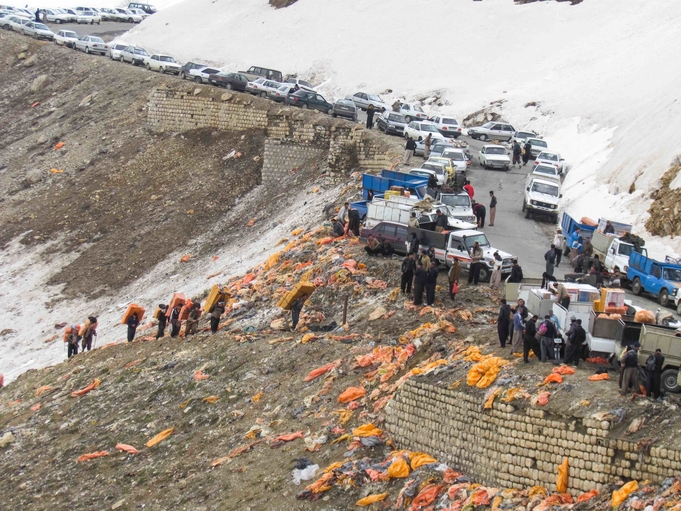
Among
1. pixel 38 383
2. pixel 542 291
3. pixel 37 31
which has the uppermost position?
pixel 37 31

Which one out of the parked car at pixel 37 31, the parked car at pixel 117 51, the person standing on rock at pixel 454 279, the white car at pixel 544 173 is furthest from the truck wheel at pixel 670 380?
the parked car at pixel 37 31

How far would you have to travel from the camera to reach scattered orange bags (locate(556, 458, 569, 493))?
12750 millimetres

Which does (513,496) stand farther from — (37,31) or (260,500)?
(37,31)

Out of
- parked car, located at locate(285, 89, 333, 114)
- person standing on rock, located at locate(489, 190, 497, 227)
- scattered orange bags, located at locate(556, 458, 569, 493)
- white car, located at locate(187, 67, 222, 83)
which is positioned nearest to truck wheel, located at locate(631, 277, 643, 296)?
person standing on rock, located at locate(489, 190, 497, 227)

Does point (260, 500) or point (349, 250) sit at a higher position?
point (349, 250)

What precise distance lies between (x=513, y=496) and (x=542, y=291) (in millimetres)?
5470

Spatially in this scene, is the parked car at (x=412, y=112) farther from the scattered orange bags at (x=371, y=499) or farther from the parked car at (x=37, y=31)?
the scattered orange bags at (x=371, y=499)

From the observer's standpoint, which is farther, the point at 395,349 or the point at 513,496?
the point at 395,349

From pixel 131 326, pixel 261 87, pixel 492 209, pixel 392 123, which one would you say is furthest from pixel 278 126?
pixel 131 326

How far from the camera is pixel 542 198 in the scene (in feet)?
98.8

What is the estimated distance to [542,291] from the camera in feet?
57.5

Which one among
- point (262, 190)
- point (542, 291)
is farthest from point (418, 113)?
point (542, 291)

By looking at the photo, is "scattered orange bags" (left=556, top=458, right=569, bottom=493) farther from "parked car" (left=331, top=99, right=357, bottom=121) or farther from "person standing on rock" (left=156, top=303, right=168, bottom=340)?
"parked car" (left=331, top=99, right=357, bottom=121)

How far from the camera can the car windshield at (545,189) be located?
3056cm
